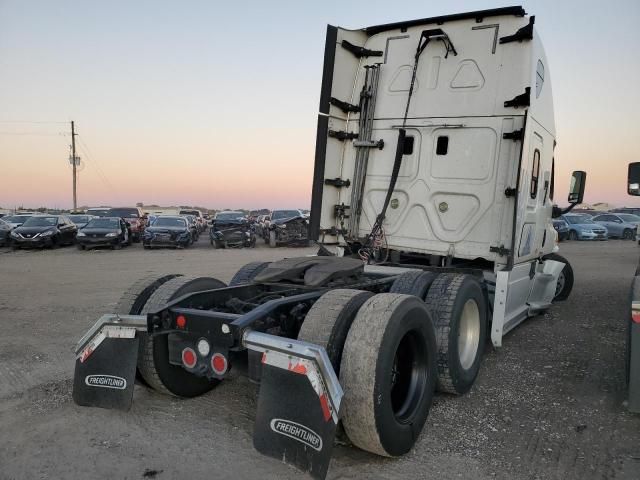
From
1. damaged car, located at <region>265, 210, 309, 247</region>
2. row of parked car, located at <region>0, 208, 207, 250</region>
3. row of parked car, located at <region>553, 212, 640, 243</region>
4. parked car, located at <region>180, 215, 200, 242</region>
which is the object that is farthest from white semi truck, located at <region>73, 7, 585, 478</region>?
row of parked car, located at <region>553, 212, 640, 243</region>

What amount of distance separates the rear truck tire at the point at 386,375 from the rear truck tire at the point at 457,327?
548mm

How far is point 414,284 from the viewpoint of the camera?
177 inches

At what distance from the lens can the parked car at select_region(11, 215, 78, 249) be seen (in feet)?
67.1

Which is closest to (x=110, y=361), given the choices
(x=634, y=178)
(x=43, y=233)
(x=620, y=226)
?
(x=634, y=178)

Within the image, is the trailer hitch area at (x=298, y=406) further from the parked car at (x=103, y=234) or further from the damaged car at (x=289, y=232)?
the parked car at (x=103, y=234)

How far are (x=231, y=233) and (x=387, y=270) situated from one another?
17.2 meters

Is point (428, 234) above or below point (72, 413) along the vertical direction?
above

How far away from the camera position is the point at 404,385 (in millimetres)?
3514

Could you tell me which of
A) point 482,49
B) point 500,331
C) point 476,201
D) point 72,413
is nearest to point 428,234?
point 476,201

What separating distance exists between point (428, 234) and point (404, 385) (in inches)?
107

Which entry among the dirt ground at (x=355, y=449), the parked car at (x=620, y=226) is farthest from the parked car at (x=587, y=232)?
the dirt ground at (x=355, y=449)

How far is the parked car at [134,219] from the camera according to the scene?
2503cm

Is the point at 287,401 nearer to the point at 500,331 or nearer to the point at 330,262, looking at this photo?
the point at 330,262

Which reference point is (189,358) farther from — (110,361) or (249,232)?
(249,232)
